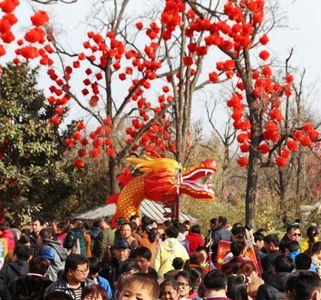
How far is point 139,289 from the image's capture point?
5.42 m

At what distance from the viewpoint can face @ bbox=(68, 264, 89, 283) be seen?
8.50 metres

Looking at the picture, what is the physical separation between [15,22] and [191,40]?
8.38m

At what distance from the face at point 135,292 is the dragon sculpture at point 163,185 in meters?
18.4

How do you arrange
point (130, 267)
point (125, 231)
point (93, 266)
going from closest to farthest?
point (93, 266) < point (130, 267) < point (125, 231)

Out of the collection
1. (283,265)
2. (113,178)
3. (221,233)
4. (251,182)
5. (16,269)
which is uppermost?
(113,178)

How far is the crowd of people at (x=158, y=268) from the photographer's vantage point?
7406 mm

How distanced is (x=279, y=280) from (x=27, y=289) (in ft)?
9.02

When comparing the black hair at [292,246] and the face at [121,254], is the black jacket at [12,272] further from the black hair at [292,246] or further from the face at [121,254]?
the black hair at [292,246]

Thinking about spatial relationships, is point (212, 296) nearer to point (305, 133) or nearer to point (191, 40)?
point (305, 133)

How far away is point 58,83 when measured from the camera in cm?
3206

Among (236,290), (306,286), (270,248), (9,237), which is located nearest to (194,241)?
(270,248)

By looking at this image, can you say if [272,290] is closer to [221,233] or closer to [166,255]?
[166,255]

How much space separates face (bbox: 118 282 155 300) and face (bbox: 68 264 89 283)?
3.11 m

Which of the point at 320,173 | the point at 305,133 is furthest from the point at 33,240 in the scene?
the point at 320,173
